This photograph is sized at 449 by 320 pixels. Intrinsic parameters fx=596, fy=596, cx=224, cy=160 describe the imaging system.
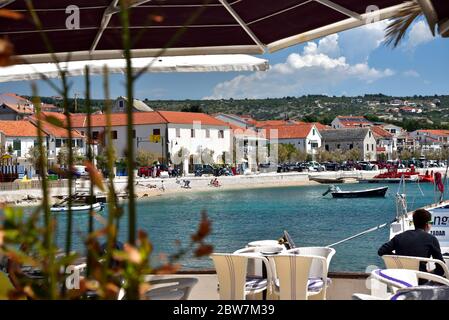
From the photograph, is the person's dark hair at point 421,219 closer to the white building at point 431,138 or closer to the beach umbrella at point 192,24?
the beach umbrella at point 192,24

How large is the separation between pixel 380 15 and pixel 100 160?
13.1 feet

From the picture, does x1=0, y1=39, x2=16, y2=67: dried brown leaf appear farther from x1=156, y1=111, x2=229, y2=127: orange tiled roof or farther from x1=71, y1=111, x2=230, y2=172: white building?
x1=156, y1=111, x2=229, y2=127: orange tiled roof

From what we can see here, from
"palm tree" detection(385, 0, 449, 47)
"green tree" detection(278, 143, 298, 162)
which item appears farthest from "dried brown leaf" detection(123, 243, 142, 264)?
"green tree" detection(278, 143, 298, 162)

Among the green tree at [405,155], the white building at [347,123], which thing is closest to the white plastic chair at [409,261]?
the green tree at [405,155]

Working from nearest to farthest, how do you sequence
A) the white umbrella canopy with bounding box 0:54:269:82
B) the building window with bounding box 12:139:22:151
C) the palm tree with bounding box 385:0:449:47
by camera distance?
the palm tree with bounding box 385:0:449:47
the white umbrella canopy with bounding box 0:54:269:82
the building window with bounding box 12:139:22:151

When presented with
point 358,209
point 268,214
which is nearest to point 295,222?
point 268,214

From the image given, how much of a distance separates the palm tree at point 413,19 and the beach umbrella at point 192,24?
12 cm

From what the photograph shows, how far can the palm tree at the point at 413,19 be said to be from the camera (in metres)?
3.74

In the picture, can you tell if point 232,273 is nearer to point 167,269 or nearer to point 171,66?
point 171,66

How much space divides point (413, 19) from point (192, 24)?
186 cm

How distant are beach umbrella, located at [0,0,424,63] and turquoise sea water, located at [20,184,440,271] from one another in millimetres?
10574

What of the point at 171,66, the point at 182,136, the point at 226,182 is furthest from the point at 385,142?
the point at 171,66

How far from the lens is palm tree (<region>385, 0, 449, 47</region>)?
3.74m

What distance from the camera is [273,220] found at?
37438 mm
